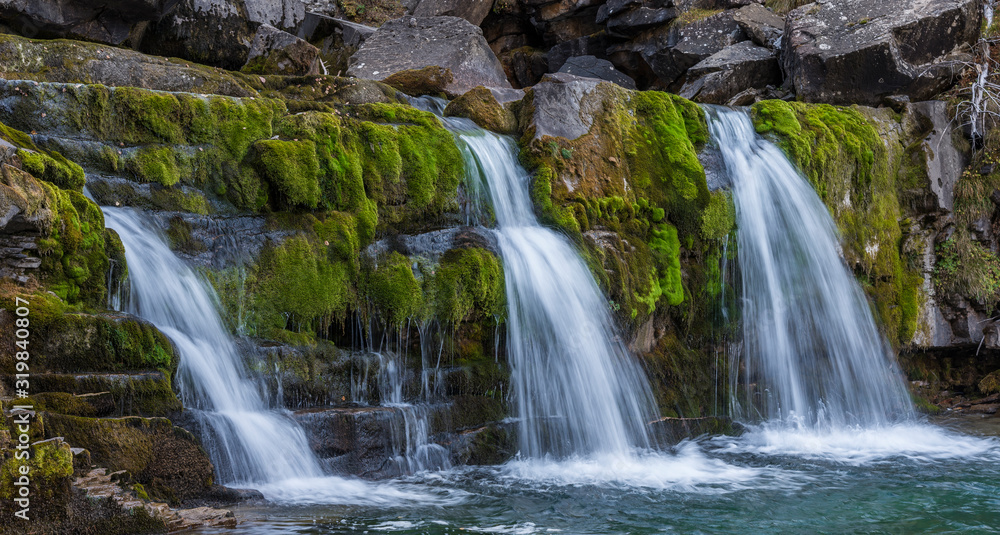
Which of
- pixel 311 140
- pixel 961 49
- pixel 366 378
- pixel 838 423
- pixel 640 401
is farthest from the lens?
pixel 961 49

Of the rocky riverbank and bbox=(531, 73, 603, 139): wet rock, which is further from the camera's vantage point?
bbox=(531, 73, 603, 139): wet rock

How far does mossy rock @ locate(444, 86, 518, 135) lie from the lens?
8953mm

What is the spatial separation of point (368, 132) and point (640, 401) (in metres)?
3.82

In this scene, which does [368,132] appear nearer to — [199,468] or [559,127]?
[559,127]

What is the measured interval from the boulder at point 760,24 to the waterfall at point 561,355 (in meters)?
7.71

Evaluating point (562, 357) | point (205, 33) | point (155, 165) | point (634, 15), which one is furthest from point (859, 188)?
point (205, 33)

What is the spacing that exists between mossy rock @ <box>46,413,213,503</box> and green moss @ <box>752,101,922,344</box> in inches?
319

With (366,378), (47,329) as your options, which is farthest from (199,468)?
(366,378)

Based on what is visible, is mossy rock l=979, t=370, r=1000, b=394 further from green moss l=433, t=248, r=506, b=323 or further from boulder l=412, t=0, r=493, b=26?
boulder l=412, t=0, r=493, b=26

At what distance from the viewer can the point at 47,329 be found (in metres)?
4.68

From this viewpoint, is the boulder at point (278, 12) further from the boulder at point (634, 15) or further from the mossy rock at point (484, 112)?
the boulder at point (634, 15)

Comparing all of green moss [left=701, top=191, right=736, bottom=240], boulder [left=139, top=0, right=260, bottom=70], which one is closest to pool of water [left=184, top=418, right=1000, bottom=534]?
green moss [left=701, top=191, right=736, bottom=240]

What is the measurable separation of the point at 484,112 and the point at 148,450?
18.3 ft

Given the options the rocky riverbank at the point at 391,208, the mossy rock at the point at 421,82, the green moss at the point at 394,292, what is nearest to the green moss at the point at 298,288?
the rocky riverbank at the point at 391,208
